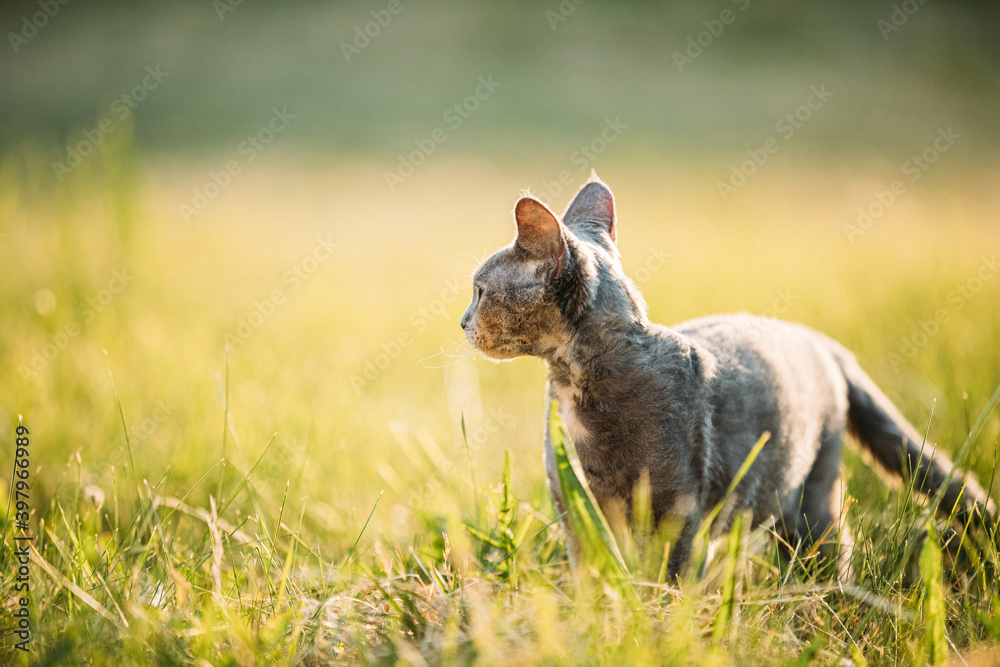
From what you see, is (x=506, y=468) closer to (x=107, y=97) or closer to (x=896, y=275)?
(x=896, y=275)

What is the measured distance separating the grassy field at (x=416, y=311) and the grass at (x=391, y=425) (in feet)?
0.06

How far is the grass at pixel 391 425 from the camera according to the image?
5.04 ft

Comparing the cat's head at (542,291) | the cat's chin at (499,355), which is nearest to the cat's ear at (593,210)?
the cat's head at (542,291)

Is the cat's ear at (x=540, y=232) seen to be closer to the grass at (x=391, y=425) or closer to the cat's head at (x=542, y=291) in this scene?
the cat's head at (x=542, y=291)

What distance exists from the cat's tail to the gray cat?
8cm

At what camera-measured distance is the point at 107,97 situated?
35.8ft

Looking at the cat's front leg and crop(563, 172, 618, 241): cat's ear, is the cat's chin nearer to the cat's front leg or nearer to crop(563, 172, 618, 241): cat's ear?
crop(563, 172, 618, 241): cat's ear

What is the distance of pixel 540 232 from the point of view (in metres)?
1.80

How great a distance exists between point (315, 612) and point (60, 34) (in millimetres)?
14600

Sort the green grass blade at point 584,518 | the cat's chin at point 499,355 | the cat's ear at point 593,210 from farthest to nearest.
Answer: the cat's ear at point 593,210, the cat's chin at point 499,355, the green grass blade at point 584,518

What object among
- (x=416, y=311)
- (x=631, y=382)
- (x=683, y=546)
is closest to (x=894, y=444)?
(x=683, y=546)

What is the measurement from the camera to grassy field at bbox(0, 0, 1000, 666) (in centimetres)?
161

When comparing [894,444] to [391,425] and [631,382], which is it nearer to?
[631,382]

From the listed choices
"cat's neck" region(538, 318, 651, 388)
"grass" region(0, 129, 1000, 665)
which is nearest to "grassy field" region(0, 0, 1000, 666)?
"grass" region(0, 129, 1000, 665)
